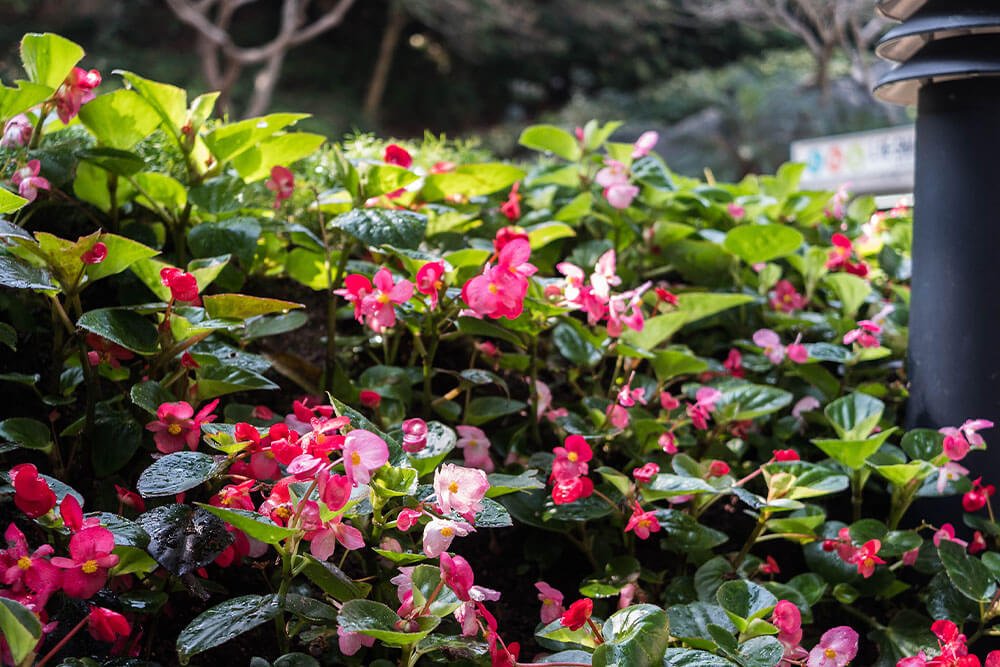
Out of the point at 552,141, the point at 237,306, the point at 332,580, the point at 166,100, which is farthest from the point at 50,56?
the point at 552,141

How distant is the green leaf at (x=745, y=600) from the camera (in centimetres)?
92

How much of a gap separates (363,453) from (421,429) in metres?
0.21

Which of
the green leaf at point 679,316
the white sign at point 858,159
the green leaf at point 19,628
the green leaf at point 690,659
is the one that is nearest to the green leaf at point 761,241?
the green leaf at point 679,316

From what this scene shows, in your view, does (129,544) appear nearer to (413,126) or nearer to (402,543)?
(402,543)

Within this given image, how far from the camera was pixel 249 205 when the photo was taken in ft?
4.54

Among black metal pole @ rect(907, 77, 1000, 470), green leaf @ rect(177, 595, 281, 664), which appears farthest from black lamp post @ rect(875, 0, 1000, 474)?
green leaf @ rect(177, 595, 281, 664)

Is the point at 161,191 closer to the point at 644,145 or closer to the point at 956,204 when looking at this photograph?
the point at 644,145

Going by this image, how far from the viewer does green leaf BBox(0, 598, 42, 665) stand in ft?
2.08

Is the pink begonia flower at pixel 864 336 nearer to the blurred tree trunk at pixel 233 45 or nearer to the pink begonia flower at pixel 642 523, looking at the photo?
the pink begonia flower at pixel 642 523

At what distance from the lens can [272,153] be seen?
1.27m

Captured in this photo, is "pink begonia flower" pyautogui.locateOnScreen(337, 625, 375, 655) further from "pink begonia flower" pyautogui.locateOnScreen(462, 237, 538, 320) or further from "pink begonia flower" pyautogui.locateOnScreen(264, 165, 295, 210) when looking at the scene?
"pink begonia flower" pyautogui.locateOnScreen(264, 165, 295, 210)

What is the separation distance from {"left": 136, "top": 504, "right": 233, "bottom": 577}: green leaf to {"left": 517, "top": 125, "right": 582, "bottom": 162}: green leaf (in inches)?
37.0

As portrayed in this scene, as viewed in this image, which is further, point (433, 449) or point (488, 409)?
point (488, 409)

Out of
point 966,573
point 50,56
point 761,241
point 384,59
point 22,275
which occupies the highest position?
point 384,59
